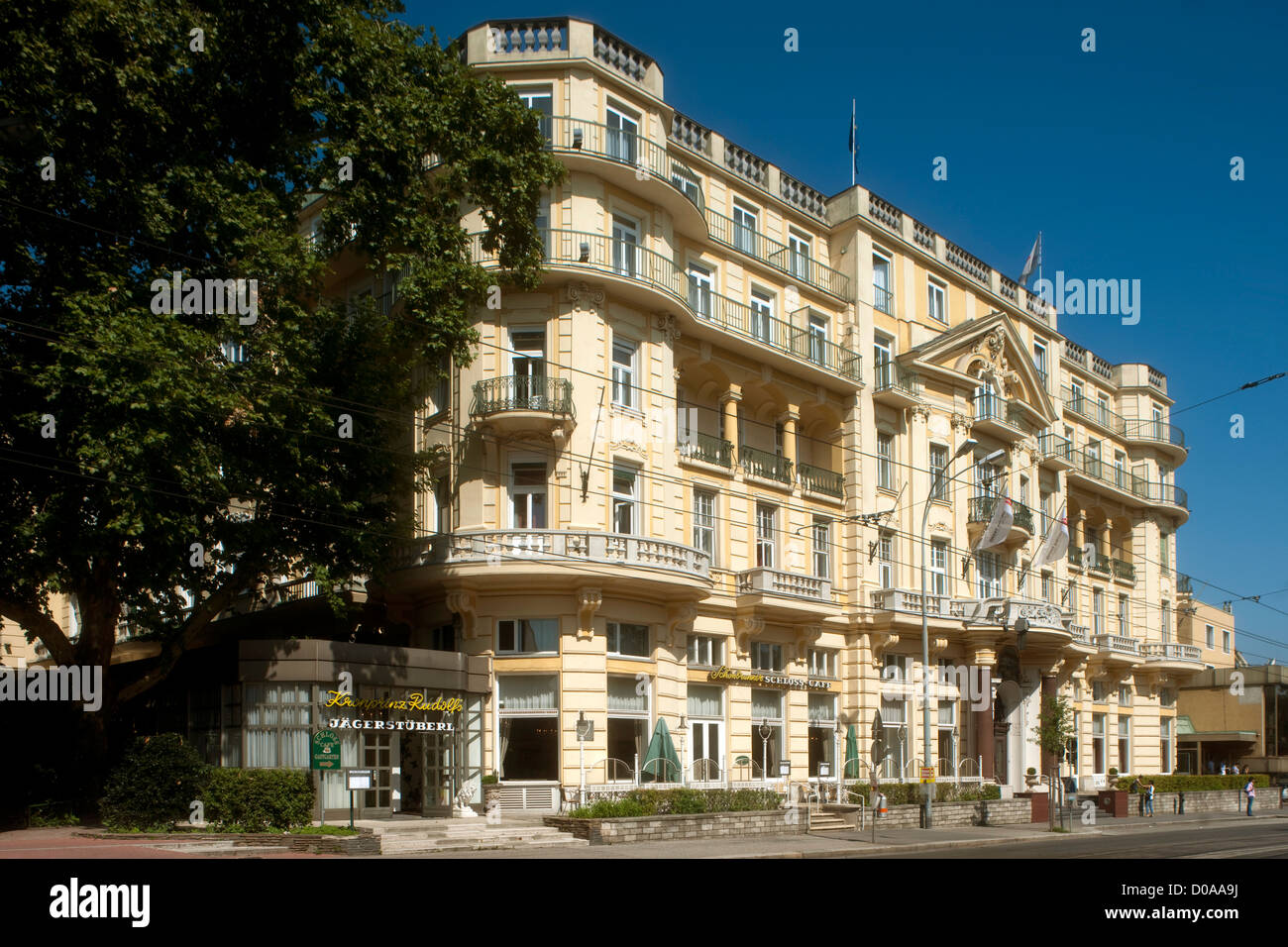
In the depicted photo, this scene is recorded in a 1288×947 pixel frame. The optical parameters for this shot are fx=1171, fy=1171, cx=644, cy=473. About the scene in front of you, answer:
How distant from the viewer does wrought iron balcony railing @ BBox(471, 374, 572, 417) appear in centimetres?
3247

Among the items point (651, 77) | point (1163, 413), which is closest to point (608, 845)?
point (651, 77)

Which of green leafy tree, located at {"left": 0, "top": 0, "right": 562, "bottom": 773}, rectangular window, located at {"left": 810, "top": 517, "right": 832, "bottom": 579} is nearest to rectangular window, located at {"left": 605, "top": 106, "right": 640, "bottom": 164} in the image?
green leafy tree, located at {"left": 0, "top": 0, "right": 562, "bottom": 773}

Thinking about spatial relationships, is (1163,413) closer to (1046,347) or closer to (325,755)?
(1046,347)

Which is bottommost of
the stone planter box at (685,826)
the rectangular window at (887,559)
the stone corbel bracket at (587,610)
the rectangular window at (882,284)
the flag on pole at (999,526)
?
the stone planter box at (685,826)

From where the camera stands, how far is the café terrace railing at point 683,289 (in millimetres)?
33406

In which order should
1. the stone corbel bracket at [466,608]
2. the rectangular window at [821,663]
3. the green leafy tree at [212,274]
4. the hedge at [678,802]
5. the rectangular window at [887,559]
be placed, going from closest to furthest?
the green leafy tree at [212,274]
the hedge at [678,802]
the stone corbel bracket at [466,608]
the rectangular window at [821,663]
the rectangular window at [887,559]

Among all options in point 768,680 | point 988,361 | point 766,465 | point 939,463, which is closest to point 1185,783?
point 939,463

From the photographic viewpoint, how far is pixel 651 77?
120 ft

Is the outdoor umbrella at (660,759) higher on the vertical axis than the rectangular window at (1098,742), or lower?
higher

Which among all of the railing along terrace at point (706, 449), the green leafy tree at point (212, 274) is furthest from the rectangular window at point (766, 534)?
the green leafy tree at point (212, 274)

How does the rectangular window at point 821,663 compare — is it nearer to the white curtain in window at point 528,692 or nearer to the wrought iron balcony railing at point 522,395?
the white curtain in window at point 528,692

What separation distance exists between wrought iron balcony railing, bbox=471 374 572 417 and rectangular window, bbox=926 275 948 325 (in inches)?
908

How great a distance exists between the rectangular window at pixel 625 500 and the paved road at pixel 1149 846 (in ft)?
37.8

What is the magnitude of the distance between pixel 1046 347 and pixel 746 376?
999 inches
